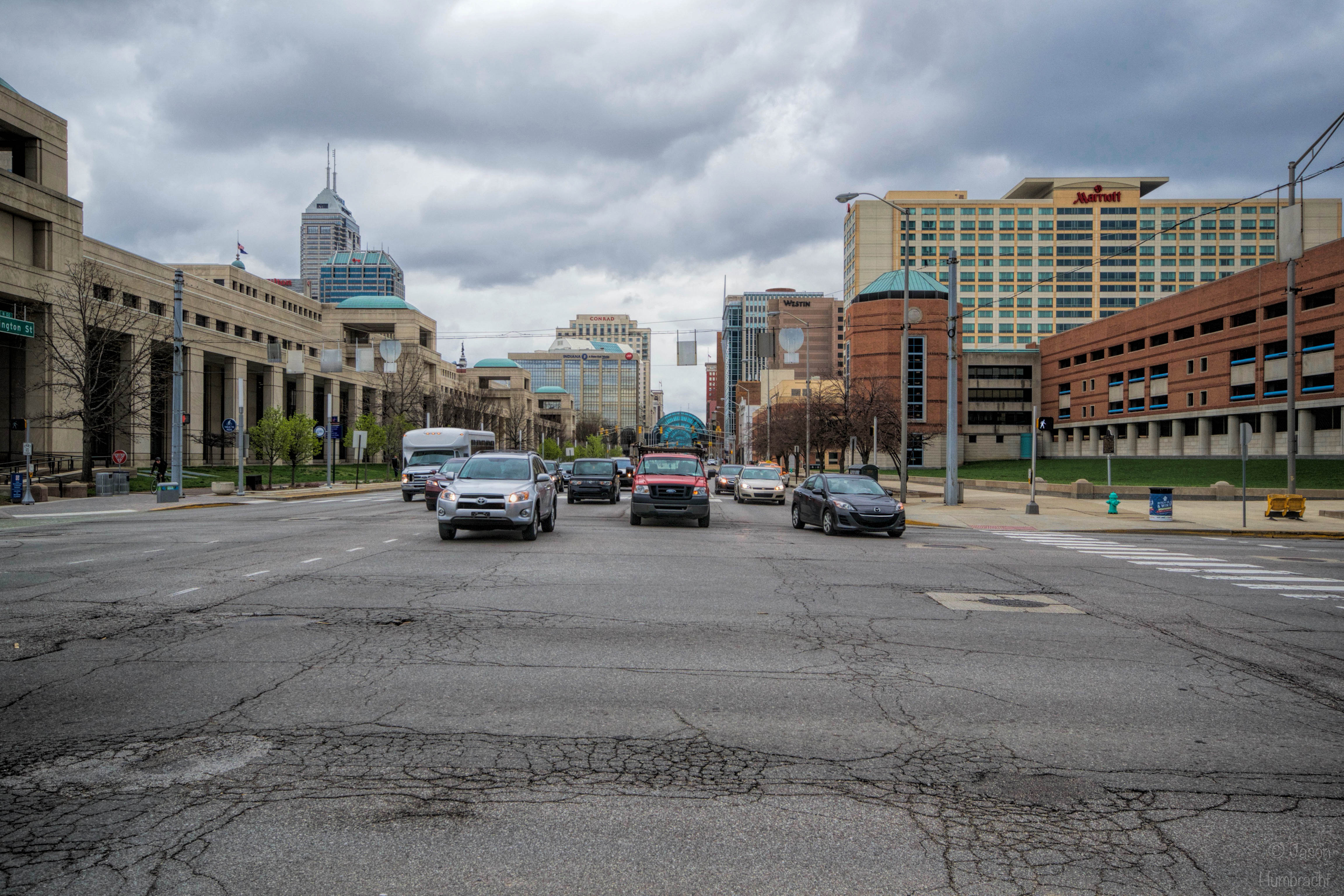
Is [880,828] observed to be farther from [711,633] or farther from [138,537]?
[138,537]

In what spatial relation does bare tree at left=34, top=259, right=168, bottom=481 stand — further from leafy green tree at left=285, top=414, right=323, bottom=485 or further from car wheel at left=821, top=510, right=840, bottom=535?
car wheel at left=821, top=510, right=840, bottom=535

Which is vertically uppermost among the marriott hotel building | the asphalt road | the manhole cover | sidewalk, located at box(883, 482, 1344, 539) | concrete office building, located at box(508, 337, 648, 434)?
the marriott hotel building

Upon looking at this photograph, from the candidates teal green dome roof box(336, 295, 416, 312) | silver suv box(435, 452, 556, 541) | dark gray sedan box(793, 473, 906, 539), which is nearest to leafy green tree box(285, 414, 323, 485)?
silver suv box(435, 452, 556, 541)

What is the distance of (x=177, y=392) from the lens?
29797mm

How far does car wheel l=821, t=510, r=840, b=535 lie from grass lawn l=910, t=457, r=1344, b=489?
18509mm

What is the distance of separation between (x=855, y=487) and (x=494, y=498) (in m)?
9.48

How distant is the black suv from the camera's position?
1262 inches

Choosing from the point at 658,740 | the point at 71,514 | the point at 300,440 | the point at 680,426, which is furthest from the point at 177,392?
the point at 680,426

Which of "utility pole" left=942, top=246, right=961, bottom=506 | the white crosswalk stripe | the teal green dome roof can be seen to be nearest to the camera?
the white crosswalk stripe

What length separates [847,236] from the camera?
139m

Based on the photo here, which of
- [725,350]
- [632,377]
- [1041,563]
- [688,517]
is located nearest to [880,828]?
[1041,563]

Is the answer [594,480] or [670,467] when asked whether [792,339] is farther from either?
[670,467]

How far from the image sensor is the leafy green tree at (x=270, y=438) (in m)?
41.6

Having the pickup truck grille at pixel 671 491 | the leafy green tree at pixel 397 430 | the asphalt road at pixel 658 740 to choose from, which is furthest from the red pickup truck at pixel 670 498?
the leafy green tree at pixel 397 430
